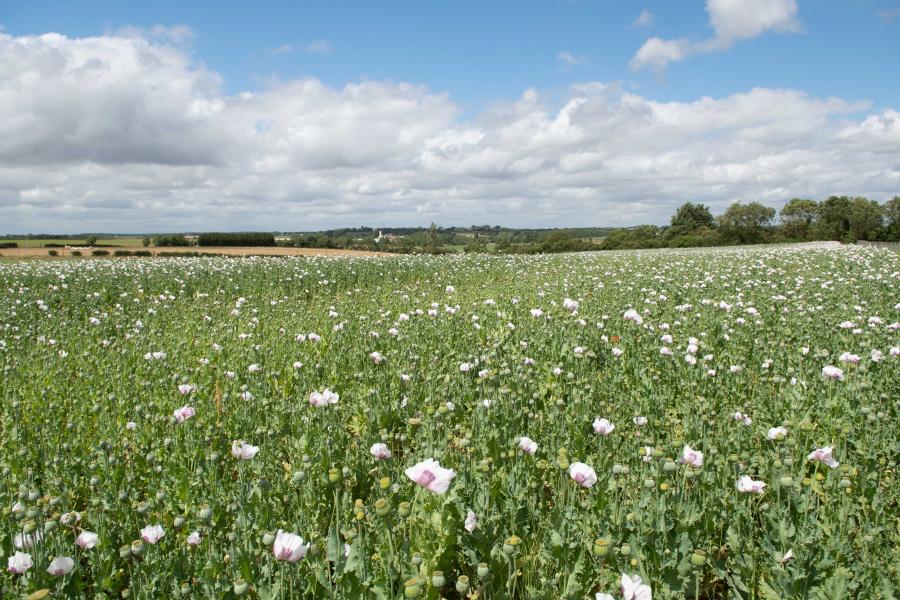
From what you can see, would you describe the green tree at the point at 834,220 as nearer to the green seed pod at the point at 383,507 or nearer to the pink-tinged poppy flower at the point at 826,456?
the pink-tinged poppy flower at the point at 826,456

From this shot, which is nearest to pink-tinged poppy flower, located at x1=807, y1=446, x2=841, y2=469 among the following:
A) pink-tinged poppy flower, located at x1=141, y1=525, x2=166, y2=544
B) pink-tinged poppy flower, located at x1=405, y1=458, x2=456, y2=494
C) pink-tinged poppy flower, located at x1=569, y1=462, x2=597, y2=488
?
pink-tinged poppy flower, located at x1=569, y1=462, x2=597, y2=488

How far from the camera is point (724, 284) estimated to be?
12.2 metres

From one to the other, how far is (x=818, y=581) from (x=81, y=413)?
20.5 feet

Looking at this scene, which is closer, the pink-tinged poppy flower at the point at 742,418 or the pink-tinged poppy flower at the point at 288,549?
the pink-tinged poppy flower at the point at 288,549

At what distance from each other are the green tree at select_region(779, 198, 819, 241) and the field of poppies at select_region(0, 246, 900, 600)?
89326mm

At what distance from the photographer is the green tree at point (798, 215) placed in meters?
84.8

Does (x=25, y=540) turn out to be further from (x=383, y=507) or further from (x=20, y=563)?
(x=383, y=507)

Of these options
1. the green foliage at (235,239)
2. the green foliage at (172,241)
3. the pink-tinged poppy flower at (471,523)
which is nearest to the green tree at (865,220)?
the green foliage at (235,239)

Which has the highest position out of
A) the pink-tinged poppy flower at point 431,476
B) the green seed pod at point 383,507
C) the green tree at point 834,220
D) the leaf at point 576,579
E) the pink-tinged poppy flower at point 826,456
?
the green tree at point 834,220

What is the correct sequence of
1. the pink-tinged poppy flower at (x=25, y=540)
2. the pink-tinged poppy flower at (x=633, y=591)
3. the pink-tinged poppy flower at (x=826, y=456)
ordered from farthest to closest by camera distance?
the pink-tinged poppy flower at (x=826, y=456)
the pink-tinged poppy flower at (x=25, y=540)
the pink-tinged poppy flower at (x=633, y=591)

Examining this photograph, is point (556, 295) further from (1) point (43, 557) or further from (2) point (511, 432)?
(1) point (43, 557)

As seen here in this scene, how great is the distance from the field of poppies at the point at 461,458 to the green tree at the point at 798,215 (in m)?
89.3

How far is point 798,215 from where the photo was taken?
90812 mm

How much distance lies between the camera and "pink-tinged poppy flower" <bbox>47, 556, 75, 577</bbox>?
257 centimetres
